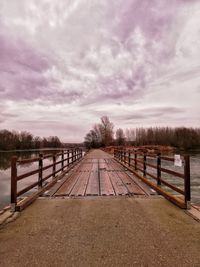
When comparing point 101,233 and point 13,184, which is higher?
point 13,184

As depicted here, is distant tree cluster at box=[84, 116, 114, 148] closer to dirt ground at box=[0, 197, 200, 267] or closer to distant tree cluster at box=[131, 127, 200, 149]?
distant tree cluster at box=[131, 127, 200, 149]

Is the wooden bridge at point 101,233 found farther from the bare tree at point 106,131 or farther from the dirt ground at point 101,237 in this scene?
the bare tree at point 106,131

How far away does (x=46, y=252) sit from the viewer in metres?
2.71

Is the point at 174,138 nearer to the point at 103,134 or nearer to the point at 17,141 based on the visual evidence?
the point at 103,134

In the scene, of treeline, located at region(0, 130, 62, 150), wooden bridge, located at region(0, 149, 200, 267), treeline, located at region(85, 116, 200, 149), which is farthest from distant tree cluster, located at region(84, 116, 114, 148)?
wooden bridge, located at region(0, 149, 200, 267)

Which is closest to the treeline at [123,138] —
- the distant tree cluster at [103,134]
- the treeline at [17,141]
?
the distant tree cluster at [103,134]

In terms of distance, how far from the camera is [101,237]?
10.3 feet

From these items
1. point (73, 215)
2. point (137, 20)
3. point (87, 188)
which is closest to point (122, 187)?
point (87, 188)

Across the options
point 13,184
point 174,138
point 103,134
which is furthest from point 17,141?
point 13,184

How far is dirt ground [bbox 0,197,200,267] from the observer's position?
2.55 m

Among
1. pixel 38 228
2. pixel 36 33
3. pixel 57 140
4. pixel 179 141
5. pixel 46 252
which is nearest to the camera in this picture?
pixel 46 252

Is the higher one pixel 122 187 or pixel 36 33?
pixel 36 33

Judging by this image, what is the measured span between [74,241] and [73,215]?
1096 millimetres

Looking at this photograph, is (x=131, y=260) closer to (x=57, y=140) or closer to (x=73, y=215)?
(x=73, y=215)
